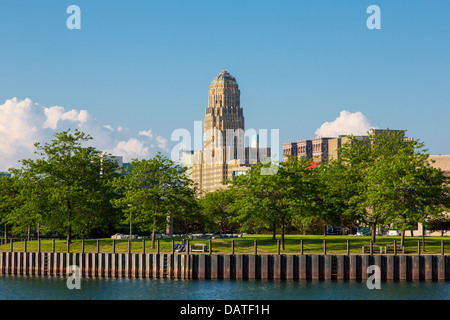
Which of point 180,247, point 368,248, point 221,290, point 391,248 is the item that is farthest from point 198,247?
point 391,248

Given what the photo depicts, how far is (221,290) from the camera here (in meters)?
69.1

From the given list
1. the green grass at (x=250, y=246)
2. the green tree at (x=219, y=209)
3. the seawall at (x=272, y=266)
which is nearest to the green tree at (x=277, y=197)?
the green grass at (x=250, y=246)

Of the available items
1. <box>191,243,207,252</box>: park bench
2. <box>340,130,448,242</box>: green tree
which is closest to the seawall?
<box>191,243,207,252</box>: park bench

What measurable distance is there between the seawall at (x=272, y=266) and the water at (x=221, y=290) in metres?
1.31

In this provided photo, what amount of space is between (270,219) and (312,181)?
934 centimetres

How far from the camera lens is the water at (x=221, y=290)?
6650 cm

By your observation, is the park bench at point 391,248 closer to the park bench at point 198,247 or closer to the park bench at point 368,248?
the park bench at point 368,248

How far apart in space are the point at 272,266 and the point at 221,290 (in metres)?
8.07

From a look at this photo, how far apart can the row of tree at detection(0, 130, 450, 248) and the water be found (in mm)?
12947

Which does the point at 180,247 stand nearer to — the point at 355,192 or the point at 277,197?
the point at 277,197

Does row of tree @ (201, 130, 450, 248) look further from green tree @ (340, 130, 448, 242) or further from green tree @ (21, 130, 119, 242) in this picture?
green tree @ (21, 130, 119, 242)

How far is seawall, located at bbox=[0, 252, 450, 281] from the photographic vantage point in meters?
74.4

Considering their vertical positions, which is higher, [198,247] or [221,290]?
[198,247]
